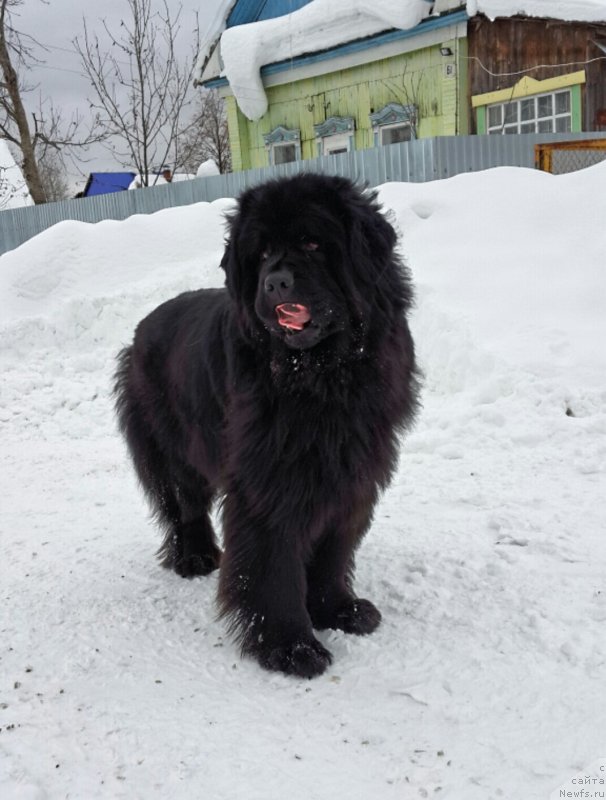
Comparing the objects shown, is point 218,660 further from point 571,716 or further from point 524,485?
point 524,485

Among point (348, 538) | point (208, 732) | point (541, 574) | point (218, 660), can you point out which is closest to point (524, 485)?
point (541, 574)

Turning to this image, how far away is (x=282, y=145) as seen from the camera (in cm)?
1722

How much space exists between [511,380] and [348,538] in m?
2.97

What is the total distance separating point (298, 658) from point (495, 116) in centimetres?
1339

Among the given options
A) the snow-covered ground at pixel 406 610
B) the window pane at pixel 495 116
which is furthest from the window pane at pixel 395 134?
the snow-covered ground at pixel 406 610

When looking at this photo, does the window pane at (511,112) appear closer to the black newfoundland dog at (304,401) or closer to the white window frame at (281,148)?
the white window frame at (281,148)

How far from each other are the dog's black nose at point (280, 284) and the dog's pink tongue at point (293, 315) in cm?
4

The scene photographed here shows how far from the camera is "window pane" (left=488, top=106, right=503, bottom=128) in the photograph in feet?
45.2

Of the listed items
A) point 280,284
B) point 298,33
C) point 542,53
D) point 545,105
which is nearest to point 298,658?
point 280,284

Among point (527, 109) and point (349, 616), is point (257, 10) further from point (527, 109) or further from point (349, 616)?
point (349, 616)

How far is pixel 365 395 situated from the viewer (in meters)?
2.68

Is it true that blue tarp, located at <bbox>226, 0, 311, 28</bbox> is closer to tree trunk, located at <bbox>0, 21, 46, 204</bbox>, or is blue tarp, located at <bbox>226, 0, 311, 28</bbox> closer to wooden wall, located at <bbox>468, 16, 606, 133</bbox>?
wooden wall, located at <bbox>468, 16, 606, 133</bbox>

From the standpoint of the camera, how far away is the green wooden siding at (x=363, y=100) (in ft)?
45.5

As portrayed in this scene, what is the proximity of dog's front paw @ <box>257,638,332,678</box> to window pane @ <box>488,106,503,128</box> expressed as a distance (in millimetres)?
13220
